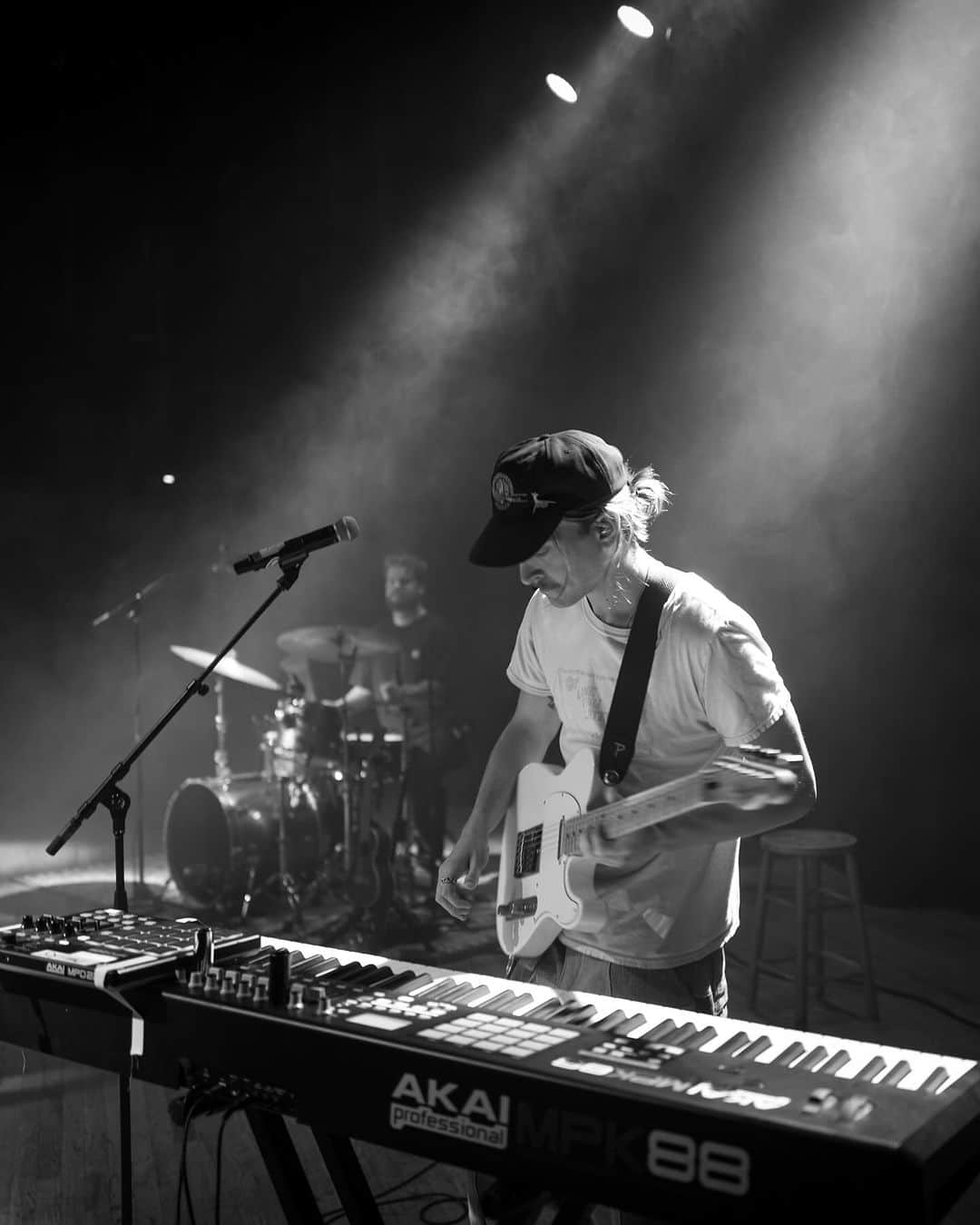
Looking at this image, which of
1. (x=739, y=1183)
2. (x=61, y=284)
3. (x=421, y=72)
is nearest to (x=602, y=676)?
(x=739, y=1183)

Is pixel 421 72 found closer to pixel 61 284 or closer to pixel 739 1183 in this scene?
pixel 61 284

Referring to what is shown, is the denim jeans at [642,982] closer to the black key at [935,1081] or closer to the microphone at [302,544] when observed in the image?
the black key at [935,1081]

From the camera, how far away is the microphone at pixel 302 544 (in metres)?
2.15

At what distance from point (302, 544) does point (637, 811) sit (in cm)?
87

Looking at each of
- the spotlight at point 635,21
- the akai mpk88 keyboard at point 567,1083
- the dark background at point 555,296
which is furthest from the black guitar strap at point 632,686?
the spotlight at point 635,21

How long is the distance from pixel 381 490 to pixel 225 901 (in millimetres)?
3143

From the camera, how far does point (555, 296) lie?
6.61 m

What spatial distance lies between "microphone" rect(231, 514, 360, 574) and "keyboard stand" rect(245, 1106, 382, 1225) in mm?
1002

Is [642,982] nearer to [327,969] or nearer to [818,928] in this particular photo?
[327,969]

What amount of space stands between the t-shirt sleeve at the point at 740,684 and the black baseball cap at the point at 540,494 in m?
0.32

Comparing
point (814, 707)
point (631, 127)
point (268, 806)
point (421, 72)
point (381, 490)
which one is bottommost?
point (268, 806)

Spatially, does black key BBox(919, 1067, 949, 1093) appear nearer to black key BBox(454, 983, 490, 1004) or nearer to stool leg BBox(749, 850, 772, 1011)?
black key BBox(454, 983, 490, 1004)

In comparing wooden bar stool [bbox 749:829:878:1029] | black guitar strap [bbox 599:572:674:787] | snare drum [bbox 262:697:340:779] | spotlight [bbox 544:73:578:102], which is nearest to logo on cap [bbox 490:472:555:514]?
black guitar strap [bbox 599:572:674:787]

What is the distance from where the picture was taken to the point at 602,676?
80.4 inches
